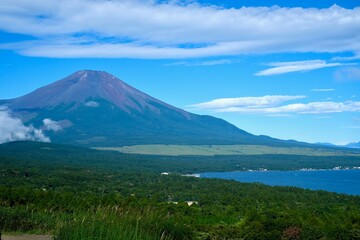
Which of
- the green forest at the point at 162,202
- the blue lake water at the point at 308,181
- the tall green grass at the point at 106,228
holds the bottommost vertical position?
the blue lake water at the point at 308,181

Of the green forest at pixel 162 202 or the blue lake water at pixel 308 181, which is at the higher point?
the green forest at pixel 162 202

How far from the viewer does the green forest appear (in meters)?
9.52

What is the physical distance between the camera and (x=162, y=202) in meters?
29.1

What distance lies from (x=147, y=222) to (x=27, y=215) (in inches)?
198

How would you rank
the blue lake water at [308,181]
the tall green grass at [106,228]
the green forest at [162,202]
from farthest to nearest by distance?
1. the blue lake water at [308,181]
2. the green forest at [162,202]
3. the tall green grass at [106,228]

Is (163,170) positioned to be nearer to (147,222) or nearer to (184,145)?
(184,145)

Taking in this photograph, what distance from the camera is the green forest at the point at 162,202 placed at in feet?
31.2

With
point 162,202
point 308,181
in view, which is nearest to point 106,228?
point 162,202

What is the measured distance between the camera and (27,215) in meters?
12.8

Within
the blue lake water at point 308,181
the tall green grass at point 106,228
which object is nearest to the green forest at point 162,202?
the tall green grass at point 106,228

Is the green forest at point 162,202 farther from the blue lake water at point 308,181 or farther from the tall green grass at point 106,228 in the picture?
the blue lake water at point 308,181

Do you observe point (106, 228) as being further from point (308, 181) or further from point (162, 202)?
point (308, 181)

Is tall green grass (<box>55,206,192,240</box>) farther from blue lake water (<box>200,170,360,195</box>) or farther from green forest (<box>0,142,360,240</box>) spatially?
blue lake water (<box>200,170,360,195</box>)

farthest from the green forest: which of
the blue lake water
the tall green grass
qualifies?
the blue lake water
